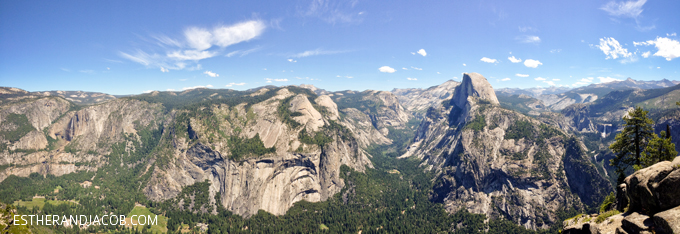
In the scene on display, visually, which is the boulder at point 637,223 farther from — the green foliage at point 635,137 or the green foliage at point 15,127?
the green foliage at point 15,127

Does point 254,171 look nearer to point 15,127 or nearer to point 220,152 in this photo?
point 220,152

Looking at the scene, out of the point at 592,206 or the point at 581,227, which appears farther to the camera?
the point at 592,206

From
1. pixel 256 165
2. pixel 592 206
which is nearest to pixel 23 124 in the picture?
pixel 256 165

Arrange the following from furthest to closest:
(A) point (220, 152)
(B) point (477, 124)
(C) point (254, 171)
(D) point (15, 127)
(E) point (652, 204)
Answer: (B) point (477, 124) → (D) point (15, 127) → (A) point (220, 152) → (C) point (254, 171) → (E) point (652, 204)

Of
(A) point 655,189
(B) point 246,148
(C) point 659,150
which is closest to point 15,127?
(B) point 246,148

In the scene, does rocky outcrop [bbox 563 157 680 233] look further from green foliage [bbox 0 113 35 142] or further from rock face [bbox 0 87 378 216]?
green foliage [bbox 0 113 35 142]

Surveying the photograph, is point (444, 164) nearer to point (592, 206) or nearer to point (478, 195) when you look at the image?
point (478, 195)
